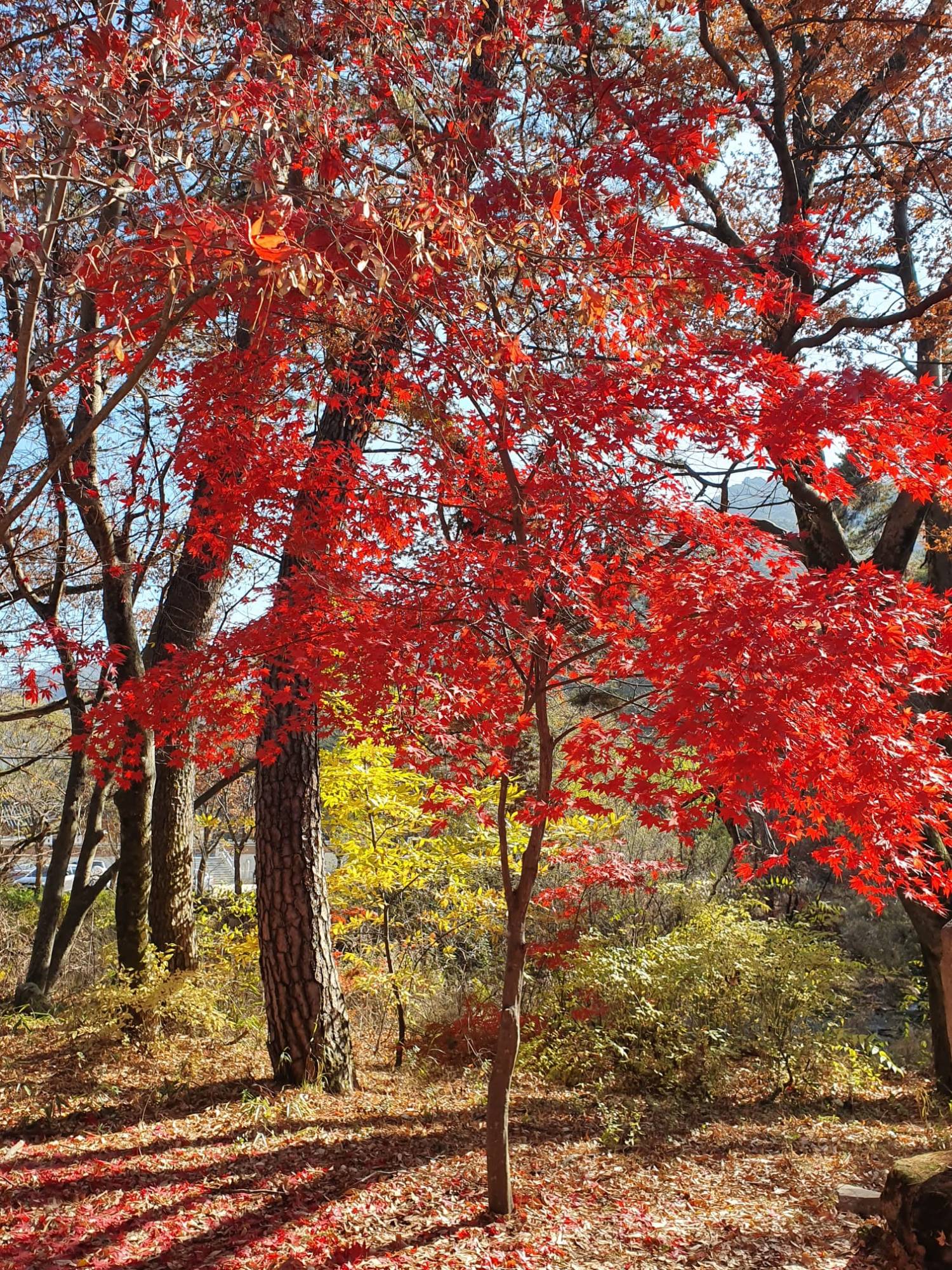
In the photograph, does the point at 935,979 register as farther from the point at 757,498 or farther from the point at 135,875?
the point at 135,875

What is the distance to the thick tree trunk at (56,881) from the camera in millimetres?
11180

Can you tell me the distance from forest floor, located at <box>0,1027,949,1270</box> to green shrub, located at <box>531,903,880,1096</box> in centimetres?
45

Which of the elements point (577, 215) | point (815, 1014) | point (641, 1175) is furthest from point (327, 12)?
point (815, 1014)

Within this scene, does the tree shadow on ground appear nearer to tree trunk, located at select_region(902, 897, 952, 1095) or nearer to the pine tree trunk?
the pine tree trunk

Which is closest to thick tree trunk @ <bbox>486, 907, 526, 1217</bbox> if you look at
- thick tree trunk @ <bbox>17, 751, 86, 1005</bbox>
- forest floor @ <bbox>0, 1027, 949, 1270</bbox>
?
forest floor @ <bbox>0, 1027, 949, 1270</bbox>

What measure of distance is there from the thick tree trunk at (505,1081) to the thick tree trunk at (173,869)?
4244 millimetres

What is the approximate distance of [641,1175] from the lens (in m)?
5.51

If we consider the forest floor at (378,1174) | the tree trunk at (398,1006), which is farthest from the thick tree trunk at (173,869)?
the tree trunk at (398,1006)

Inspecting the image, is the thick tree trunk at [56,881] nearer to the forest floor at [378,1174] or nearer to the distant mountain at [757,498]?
the forest floor at [378,1174]

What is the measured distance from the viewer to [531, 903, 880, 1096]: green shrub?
25.2ft

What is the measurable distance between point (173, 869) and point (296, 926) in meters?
2.02

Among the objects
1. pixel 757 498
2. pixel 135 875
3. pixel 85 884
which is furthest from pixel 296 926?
pixel 85 884

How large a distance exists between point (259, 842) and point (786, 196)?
7824mm

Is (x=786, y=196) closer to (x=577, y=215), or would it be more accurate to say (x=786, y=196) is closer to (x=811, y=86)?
(x=811, y=86)
